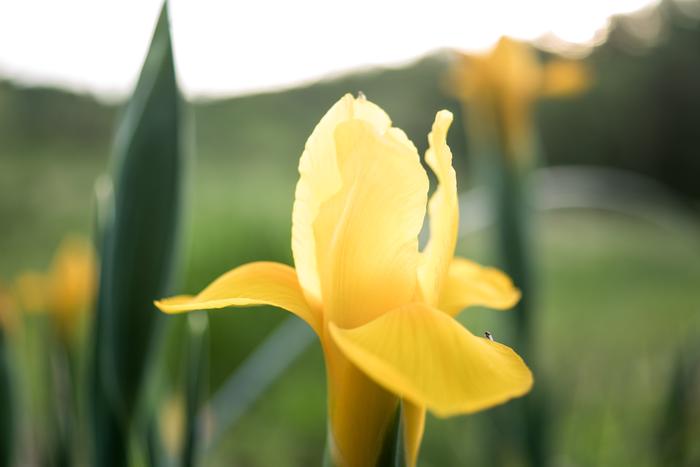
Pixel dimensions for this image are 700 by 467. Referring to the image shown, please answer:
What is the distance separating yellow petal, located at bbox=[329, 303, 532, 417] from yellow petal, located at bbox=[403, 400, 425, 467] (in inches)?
2.2

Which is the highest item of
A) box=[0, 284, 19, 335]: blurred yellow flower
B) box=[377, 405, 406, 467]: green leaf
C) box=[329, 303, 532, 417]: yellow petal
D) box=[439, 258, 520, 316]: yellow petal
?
box=[329, 303, 532, 417]: yellow petal

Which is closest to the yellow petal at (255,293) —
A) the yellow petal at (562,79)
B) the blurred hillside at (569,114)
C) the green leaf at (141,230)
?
the green leaf at (141,230)

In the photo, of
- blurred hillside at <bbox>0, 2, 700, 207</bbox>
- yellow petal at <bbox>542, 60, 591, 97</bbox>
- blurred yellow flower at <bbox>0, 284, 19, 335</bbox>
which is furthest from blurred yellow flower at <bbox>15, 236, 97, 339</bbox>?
blurred hillside at <bbox>0, 2, 700, 207</bbox>

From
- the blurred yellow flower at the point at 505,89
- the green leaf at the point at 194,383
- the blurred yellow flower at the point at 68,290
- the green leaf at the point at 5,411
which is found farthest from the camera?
the blurred yellow flower at the point at 505,89

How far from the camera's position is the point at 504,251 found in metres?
0.86

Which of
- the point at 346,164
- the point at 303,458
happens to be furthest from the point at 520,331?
the point at 303,458

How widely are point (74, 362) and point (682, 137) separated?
3211 millimetres

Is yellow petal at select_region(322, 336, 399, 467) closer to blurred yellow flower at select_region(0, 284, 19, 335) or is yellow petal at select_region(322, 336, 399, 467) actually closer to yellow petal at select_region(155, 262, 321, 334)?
yellow petal at select_region(155, 262, 321, 334)

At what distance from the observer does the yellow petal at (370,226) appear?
0.26 metres

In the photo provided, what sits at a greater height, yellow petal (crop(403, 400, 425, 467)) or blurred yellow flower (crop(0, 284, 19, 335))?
yellow petal (crop(403, 400, 425, 467))

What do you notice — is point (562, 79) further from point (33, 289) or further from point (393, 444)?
point (393, 444)

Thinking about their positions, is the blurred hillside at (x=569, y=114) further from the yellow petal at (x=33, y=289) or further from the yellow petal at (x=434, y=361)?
the yellow petal at (x=434, y=361)

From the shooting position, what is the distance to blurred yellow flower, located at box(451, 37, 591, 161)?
98 centimetres

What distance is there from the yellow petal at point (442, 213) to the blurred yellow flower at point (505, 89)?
28.3 inches
